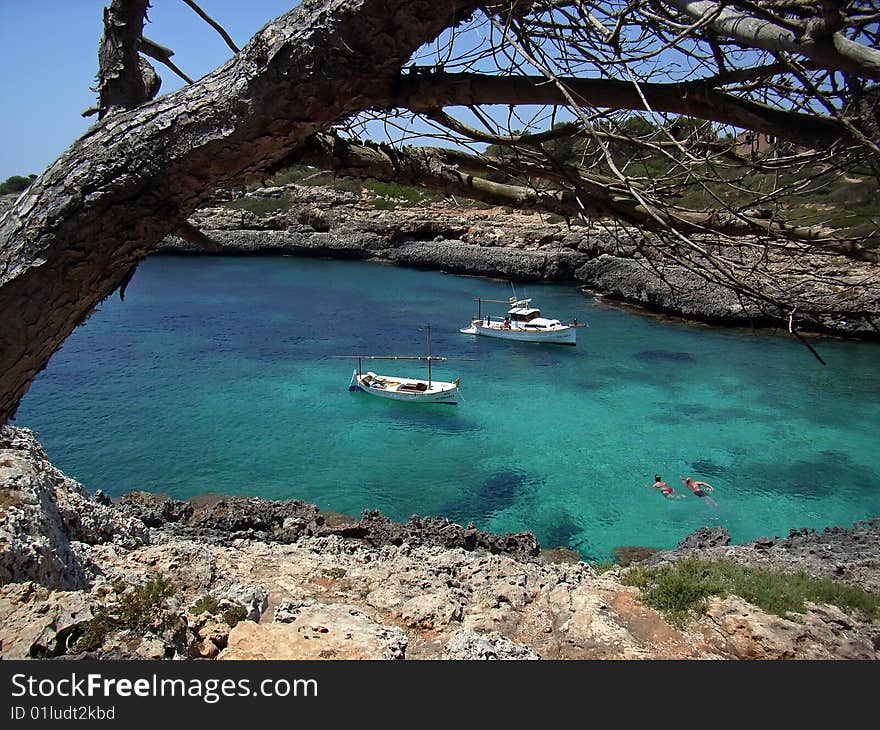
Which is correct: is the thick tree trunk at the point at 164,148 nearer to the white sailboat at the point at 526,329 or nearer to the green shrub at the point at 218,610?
the green shrub at the point at 218,610

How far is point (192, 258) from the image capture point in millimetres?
51344

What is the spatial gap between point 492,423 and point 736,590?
13185 mm

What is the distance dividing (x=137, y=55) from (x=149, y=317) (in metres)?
32.1

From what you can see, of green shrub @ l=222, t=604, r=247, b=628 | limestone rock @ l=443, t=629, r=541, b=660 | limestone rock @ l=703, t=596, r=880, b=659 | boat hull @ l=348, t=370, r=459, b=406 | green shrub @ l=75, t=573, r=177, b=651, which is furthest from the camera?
boat hull @ l=348, t=370, r=459, b=406

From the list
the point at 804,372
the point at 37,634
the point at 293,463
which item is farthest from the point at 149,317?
the point at 37,634

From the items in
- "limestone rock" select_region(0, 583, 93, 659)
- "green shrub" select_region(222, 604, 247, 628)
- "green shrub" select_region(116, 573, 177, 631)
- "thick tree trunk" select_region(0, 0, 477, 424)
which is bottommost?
"green shrub" select_region(222, 604, 247, 628)

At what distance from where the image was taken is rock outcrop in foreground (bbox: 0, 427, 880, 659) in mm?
3076

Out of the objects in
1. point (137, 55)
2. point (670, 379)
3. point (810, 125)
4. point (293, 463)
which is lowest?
point (293, 463)

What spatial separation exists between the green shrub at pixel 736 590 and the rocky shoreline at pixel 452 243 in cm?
2424

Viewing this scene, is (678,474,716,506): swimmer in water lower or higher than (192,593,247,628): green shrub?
lower

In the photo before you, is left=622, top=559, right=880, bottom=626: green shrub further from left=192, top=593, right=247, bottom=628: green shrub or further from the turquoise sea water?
the turquoise sea water

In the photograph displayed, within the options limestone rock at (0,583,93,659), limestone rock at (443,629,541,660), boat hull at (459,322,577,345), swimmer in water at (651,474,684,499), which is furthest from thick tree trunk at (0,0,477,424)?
boat hull at (459,322,577,345)

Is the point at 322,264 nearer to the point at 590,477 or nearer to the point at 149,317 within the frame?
the point at 149,317

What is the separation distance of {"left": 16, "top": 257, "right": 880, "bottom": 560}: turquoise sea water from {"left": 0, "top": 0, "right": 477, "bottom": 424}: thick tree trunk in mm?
11348
